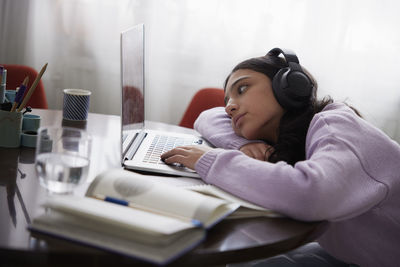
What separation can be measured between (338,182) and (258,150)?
40 centimetres

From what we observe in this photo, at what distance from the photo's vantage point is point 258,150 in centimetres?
127

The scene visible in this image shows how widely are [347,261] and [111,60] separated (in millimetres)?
1841

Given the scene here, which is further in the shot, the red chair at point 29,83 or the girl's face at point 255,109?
the red chair at point 29,83

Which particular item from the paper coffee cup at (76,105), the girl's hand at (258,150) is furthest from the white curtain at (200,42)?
the girl's hand at (258,150)

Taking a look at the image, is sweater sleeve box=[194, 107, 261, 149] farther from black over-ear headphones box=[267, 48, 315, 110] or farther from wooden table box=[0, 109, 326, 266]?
wooden table box=[0, 109, 326, 266]

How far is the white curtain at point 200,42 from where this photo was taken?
2.56 meters

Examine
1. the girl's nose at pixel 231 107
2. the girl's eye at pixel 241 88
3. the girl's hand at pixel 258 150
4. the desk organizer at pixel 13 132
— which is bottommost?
the girl's hand at pixel 258 150

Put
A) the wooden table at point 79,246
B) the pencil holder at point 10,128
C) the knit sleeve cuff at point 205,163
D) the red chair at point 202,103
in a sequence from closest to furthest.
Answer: the wooden table at point 79,246 < the knit sleeve cuff at point 205,163 < the pencil holder at point 10,128 < the red chair at point 202,103

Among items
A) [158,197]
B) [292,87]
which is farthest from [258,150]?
[158,197]

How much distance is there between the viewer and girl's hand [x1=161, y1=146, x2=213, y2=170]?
42.7 inches

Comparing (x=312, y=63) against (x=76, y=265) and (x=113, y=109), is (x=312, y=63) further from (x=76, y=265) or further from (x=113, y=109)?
(x=76, y=265)

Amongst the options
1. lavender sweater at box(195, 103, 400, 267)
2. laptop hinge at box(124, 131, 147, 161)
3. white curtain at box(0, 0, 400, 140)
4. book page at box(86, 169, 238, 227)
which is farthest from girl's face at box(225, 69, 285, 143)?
white curtain at box(0, 0, 400, 140)

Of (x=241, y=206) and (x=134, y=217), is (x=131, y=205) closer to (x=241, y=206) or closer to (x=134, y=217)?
(x=134, y=217)

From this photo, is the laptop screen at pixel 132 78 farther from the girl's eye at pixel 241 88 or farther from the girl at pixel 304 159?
the girl's eye at pixel 241 88
